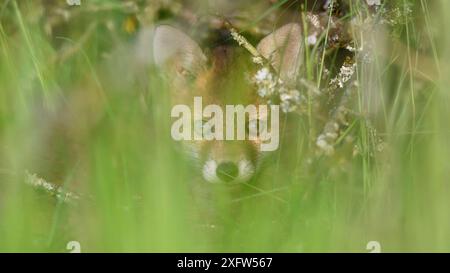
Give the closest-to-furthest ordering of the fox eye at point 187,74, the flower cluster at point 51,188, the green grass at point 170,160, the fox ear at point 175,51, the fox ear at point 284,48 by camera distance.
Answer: the green grass at point 170,160
the flower cluster at point 51,188
the fox ear at point 284,48
the fox ear at point 175,51
the fox eye at point 187,74

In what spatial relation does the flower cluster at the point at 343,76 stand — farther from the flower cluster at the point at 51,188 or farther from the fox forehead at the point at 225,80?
the flower cluster at the point at 51,188

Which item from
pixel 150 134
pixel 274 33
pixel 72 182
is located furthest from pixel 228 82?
pixel 72 182

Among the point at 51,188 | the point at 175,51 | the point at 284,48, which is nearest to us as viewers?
the point at 51,188

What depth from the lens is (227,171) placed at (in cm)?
308

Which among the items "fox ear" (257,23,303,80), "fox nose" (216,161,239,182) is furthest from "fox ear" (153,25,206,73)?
"fox nose" (216,161,239,182)

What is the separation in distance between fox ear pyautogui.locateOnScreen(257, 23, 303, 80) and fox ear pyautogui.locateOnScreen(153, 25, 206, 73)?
0.30 meters

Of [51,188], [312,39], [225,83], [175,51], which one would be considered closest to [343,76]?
[312,39]

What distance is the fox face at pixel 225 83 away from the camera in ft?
9.89

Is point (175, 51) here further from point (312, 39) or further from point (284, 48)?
point (312, 39)

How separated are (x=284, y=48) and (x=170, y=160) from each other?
61 centimetres

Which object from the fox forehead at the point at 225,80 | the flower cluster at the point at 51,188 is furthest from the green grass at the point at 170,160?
the fox forehead at the point at 225,80

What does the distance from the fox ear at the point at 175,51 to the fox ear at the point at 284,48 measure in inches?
11.8

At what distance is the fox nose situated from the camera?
304 cm

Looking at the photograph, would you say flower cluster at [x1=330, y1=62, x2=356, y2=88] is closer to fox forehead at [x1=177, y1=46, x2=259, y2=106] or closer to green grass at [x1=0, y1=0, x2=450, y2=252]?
green grass at [x1=0, y1=0, x2=450, y2=252]
